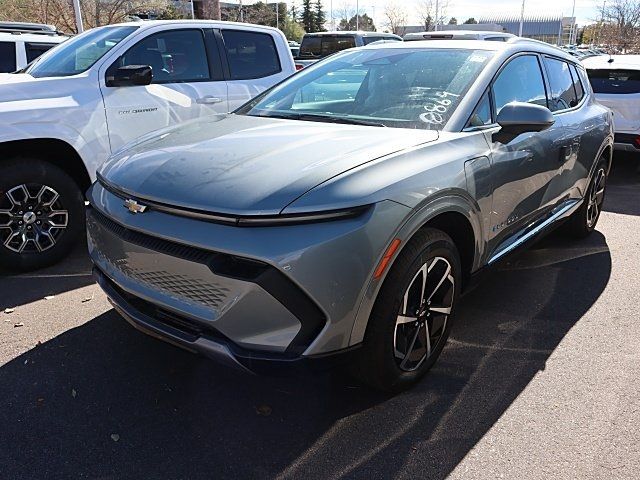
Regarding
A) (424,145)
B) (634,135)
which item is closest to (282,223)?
(424,145)

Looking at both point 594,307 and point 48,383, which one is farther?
point 594,307

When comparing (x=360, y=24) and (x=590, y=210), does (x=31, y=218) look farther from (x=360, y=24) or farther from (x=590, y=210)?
(x=360, y=24)

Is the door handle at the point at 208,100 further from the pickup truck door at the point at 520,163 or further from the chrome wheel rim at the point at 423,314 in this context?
the chrome wheel rim at the point at 423,314

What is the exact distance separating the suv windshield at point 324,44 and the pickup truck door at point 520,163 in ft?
38.1

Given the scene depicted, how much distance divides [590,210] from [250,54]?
3.78 m

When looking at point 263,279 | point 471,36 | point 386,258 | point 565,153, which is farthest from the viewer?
point 471,36

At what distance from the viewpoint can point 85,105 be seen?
4.48m

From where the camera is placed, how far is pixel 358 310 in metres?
2.29

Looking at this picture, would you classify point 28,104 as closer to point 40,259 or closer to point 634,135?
point 40,259

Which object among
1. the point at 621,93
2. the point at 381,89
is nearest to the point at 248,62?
the point at 381,89

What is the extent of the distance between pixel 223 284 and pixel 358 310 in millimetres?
563

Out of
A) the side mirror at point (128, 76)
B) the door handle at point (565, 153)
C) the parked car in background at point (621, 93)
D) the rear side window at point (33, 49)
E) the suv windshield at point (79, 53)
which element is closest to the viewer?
the door handle at point (565, 153)

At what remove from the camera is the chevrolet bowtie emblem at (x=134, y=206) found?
Answer: 2.47 metres

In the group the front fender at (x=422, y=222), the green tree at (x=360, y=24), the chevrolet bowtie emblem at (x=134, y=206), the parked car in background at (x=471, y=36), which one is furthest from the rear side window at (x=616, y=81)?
the green tree at (x=360, y=24)
